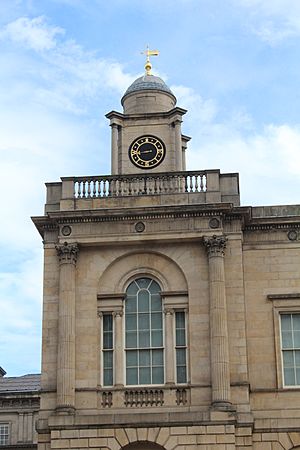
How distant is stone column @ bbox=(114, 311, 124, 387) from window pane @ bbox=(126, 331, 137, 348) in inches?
9.9

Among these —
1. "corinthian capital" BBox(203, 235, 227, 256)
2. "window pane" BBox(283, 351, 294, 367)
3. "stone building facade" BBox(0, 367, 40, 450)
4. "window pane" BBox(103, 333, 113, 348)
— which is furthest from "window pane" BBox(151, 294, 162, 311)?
"stone building facade" BBox(0, 367, 40, 450)

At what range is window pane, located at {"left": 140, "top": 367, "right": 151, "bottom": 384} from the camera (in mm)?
30381

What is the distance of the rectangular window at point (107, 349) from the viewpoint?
1200 inches

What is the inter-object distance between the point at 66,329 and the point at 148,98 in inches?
444

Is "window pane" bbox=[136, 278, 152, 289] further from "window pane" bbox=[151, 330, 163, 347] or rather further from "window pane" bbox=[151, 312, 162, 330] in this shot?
"window pane" bbox=[151, 330, 163, 347]

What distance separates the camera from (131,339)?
30.9 metres

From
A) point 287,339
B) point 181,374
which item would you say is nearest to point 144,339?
point 181,374

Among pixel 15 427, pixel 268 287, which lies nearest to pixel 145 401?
pixel 268 287

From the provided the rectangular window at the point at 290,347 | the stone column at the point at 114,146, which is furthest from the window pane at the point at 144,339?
the stone column at the point at 114,146

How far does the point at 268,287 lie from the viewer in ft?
104

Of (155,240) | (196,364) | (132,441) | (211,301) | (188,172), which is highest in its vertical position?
(188,172)

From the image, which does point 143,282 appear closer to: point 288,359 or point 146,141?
point 288,359

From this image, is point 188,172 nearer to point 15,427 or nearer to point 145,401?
point 145,401

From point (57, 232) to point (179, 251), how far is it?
3.95m
